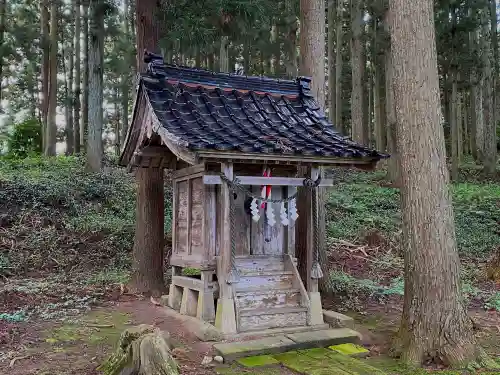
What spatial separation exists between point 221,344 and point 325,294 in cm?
307

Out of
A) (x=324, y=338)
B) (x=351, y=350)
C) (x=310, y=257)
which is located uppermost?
(x=310, y=257)

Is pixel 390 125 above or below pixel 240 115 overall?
above

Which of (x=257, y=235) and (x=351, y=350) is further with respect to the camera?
(x=257, y=235)

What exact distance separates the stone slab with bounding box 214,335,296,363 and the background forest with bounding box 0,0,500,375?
0.48 meters

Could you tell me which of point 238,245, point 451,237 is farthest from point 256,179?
point 451,237

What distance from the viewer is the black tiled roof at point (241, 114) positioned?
20.5 feet

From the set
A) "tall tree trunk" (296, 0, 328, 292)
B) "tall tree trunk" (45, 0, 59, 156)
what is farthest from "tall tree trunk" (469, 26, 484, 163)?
"tall tree trunk" (45, 0, 59, 156)

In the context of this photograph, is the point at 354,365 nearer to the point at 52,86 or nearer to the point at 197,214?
the point at 197,214

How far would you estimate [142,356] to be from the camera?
4465mm

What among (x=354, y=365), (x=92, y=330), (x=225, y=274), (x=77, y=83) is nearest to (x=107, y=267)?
(x=92, y=330)

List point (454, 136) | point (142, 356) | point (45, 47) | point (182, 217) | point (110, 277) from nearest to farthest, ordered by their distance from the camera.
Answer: point (142, 356) < point (182, 217) < point (110, 277) < point (45, 47) < point (454, 136)

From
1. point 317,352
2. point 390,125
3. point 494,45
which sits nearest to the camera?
point 317,352

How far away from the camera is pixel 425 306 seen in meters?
5.45

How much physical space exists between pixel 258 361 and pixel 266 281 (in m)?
1.55
